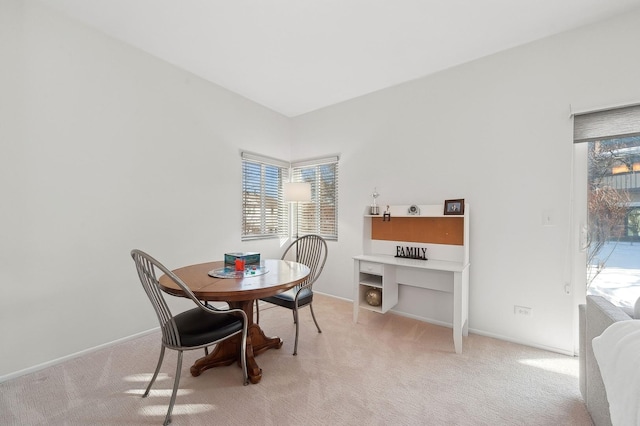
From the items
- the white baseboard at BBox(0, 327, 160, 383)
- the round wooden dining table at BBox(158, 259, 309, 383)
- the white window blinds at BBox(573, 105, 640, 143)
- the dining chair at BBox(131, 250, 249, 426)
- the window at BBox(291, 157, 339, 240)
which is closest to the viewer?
the dining chair at BBox(131, 250, 249, 426)

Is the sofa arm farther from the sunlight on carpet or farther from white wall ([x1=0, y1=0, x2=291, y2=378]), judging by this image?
white wall ([x1=0, y1=0, x2=291, y2=378])

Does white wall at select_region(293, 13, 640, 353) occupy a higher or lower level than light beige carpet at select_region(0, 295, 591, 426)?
higher

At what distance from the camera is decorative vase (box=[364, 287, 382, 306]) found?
2809 mm

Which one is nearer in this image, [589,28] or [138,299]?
[589,28]

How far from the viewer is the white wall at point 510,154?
2.21 m

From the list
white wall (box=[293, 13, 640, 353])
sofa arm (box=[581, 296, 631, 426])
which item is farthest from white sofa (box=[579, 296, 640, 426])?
white wall (box=[293, 13, 640, 353])

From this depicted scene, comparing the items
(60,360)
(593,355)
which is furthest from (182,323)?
(593,355)

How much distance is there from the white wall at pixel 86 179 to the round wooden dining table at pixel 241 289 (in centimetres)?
81

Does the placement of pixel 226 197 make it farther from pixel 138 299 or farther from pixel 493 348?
pixel 493 348

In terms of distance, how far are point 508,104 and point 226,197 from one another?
10.3 ft

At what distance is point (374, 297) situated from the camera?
2.82 meters

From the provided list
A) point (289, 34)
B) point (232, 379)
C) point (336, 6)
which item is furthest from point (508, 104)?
point (232, 379)

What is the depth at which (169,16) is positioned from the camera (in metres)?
2.14

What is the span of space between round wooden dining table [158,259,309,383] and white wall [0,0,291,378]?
81 cm
